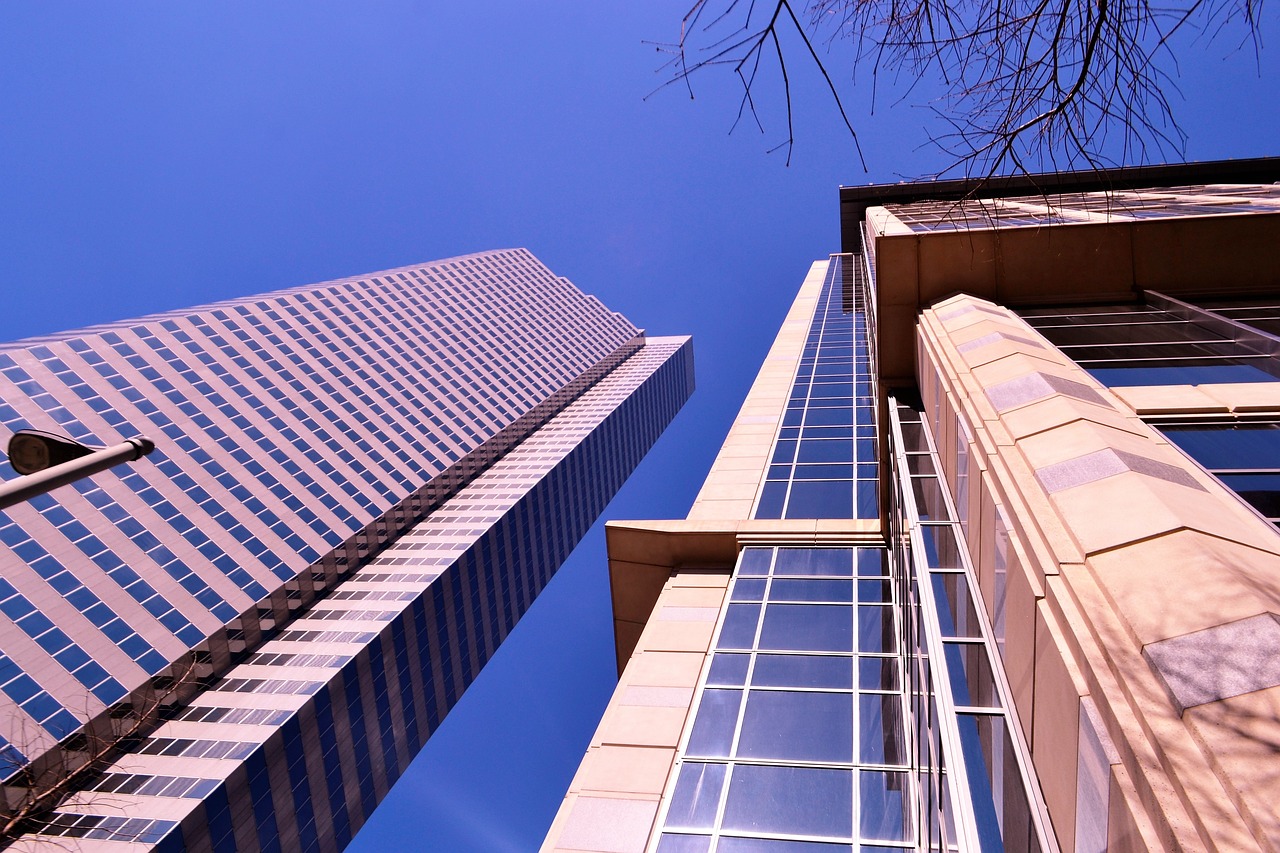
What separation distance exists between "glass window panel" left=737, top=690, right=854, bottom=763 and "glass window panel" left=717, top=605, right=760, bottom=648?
148 centimetres

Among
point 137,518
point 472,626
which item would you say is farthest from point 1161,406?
point 472,626

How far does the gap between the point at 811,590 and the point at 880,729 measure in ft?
14.1

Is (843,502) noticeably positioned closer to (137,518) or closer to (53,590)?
(53,590)

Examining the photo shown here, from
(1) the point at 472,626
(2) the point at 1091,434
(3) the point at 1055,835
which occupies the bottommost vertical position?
(1) the point at 472,626

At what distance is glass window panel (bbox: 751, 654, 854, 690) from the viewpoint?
1191cm

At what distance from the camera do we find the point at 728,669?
1262cm

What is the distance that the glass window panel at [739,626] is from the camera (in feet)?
43.7

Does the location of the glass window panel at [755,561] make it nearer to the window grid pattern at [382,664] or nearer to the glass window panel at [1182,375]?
the glass window panel at [1182,375]

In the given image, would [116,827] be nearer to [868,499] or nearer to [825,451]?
[825,451]

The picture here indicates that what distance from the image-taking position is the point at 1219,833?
282 centimetres

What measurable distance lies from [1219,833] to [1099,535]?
2374 millimetres

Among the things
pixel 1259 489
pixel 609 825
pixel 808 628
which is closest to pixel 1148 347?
pixel 1259 489

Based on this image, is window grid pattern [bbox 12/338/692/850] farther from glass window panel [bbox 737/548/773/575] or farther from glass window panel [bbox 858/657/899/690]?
glass window panel [bbox 858/657/899/690]

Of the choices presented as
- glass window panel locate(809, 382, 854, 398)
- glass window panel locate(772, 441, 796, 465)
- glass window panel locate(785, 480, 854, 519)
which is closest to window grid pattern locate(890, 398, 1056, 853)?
glass window panel locate(785, 480, 854, 519)
